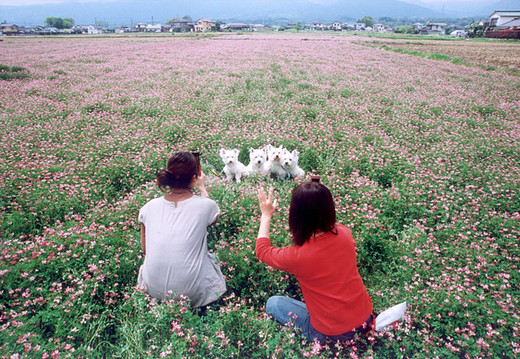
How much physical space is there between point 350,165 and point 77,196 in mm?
5455

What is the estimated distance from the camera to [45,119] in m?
9.12

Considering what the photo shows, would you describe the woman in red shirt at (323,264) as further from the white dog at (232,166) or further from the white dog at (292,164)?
the white dog at (232,166)

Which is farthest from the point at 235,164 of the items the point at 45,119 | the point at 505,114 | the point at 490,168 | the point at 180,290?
the point at 505,114

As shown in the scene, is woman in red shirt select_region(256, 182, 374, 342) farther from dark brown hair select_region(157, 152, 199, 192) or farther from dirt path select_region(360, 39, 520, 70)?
dirt path select_region(360, 39, 520, 70)

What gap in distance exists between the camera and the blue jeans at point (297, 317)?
104 inches

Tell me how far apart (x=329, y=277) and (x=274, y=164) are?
13.3ft

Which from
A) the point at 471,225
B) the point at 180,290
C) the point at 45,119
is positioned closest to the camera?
the point at 180,290

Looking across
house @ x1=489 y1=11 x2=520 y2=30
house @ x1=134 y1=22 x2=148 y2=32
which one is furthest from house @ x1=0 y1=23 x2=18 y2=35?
house @ x1=489 y1=11 x2=520 y2=30

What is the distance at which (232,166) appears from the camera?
6211 millimetres

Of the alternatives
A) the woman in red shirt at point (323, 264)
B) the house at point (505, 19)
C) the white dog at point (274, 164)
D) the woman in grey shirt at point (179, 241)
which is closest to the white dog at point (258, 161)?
the white dog at point (274, 164)

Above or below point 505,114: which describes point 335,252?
→ above

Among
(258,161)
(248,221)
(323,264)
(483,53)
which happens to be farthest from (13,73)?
(483,53)

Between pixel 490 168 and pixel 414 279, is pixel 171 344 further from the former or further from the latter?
pixel 490 168

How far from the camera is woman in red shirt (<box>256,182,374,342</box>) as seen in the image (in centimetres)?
236
